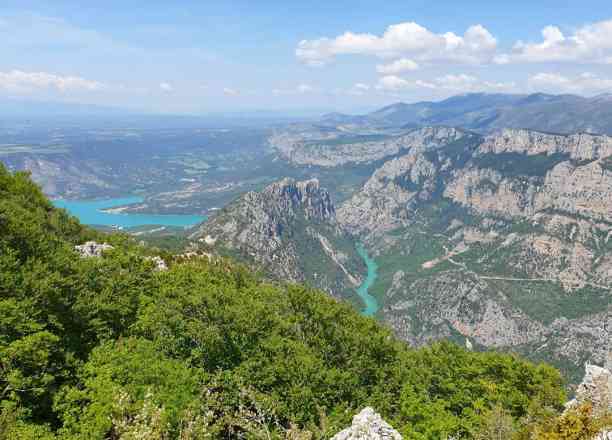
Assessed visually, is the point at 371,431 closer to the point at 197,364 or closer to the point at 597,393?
the point at 597,393

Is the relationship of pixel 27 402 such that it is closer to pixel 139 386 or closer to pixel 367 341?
pixel 139 386

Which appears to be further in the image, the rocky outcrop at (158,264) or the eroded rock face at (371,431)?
the rocky outcrop at (158,264)

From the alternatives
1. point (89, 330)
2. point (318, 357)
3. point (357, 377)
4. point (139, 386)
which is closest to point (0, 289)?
point (89, 330)

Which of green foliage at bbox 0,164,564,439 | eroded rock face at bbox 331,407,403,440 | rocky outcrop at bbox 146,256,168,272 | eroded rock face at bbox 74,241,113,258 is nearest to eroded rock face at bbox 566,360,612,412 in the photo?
green foliage at bbox 0,164,564,439

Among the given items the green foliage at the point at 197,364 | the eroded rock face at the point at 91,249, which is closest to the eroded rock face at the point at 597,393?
the green foliage at the point at 197,364

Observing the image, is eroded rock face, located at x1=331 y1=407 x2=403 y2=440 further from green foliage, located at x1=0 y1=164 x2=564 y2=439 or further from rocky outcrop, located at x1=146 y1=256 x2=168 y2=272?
rocky outcrop, located at x1=146 y1=256 x2=168 y2=272

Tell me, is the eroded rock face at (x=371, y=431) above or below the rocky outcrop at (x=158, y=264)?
above

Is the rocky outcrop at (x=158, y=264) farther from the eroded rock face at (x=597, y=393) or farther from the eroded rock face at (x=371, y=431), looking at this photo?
the eroded rock face at (x=597, y=393)

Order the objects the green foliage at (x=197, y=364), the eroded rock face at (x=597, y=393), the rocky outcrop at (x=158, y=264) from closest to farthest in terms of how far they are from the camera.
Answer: the eroded rock face at (x=597, y=393) < the green foliage at (x=197, y=364) < the rocky outcrop at (x=158, y=264)
